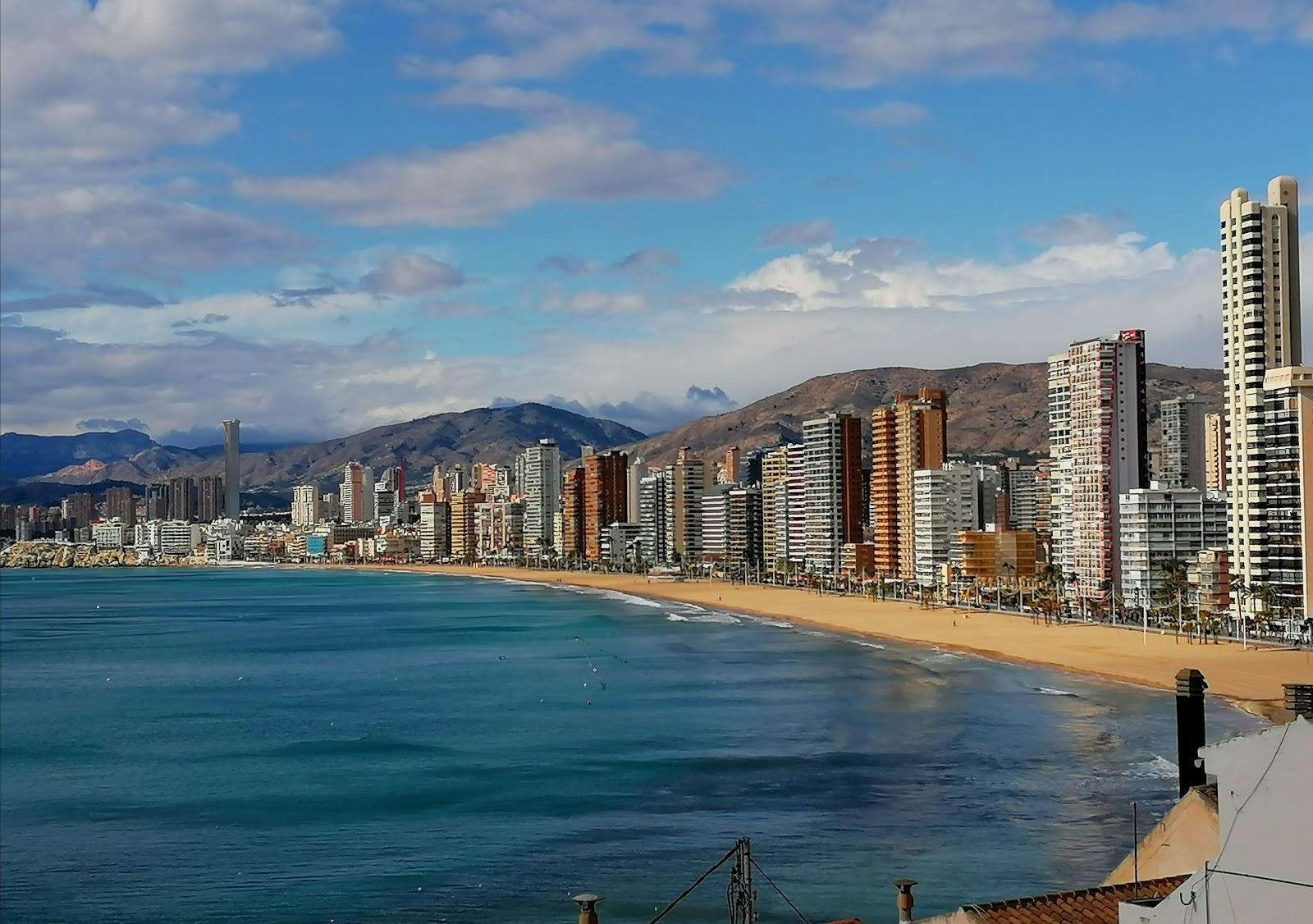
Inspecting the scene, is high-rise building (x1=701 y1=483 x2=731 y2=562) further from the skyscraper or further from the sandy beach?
the sandy beach

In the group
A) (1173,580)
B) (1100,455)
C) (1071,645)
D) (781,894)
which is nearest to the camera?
(781,894)

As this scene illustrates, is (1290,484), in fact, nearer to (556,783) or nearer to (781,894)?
(556,783)

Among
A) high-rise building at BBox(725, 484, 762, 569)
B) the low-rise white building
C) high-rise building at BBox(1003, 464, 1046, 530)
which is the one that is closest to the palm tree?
high-rise building at BBox(1003, 464, 1046, 530)

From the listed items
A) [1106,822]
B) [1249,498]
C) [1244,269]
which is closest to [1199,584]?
[1249,498]

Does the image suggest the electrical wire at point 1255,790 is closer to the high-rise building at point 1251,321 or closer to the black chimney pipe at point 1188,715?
the black chimney pipe at point 1188,715

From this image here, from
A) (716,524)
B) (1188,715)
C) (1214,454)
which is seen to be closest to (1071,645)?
(1188,715)

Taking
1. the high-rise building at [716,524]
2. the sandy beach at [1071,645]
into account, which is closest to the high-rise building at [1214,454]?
the sandy beach at [1071,645]

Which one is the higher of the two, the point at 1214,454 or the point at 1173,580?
the point at 1214,454
